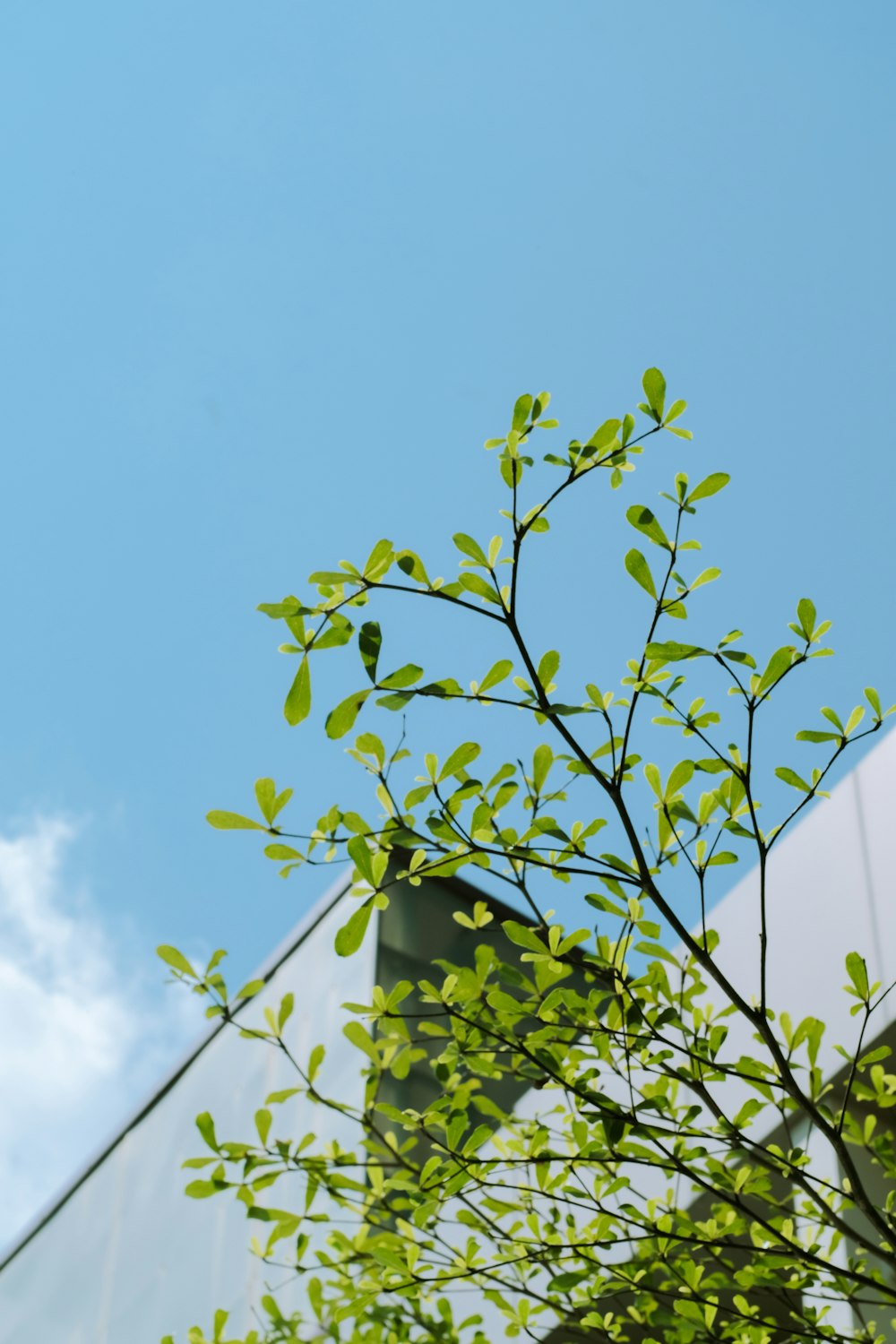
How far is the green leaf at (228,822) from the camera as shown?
1862 mm

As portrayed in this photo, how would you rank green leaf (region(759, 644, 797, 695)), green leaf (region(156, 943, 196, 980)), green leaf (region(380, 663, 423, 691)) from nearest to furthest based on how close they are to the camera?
green leaf (region(380, 663, 423, 691)) < green leaf (region(759, 644, 797, 695)) < green leaf (region(156, 943, 196, 980))

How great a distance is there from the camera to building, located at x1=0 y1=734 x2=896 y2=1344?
4.09m

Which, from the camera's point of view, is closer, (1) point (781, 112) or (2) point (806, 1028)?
(2) point (806, 1028)

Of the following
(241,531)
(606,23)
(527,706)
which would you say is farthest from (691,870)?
(241,531)

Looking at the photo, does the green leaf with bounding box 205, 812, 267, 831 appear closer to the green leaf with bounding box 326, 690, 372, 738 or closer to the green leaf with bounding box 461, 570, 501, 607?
the green leaf with bounding box 326, 690, 372, 738

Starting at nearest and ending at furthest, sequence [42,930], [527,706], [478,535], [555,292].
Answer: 1. [527,706]
2. [478,535]
3. [555,292]
4. [42,930]

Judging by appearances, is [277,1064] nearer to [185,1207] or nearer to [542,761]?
[185,1207]

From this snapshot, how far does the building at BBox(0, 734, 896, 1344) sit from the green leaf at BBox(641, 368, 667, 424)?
2.45 metres

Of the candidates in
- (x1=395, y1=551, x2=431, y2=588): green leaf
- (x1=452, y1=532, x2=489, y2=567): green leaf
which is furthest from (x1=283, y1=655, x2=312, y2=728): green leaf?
(x1=452, y1=532, x2=489, y2=567): green leaf

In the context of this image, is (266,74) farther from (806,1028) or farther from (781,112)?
(806,1028)

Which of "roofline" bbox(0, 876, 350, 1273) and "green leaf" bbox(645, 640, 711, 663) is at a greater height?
"roofline" bbox(0, 876, 350, 1273)

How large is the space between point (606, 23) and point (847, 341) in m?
4.73

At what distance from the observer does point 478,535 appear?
202 centimetres

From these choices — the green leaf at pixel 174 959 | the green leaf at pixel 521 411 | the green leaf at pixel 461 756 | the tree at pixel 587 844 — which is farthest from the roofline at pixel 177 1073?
the green leaf at pixel 521 411
